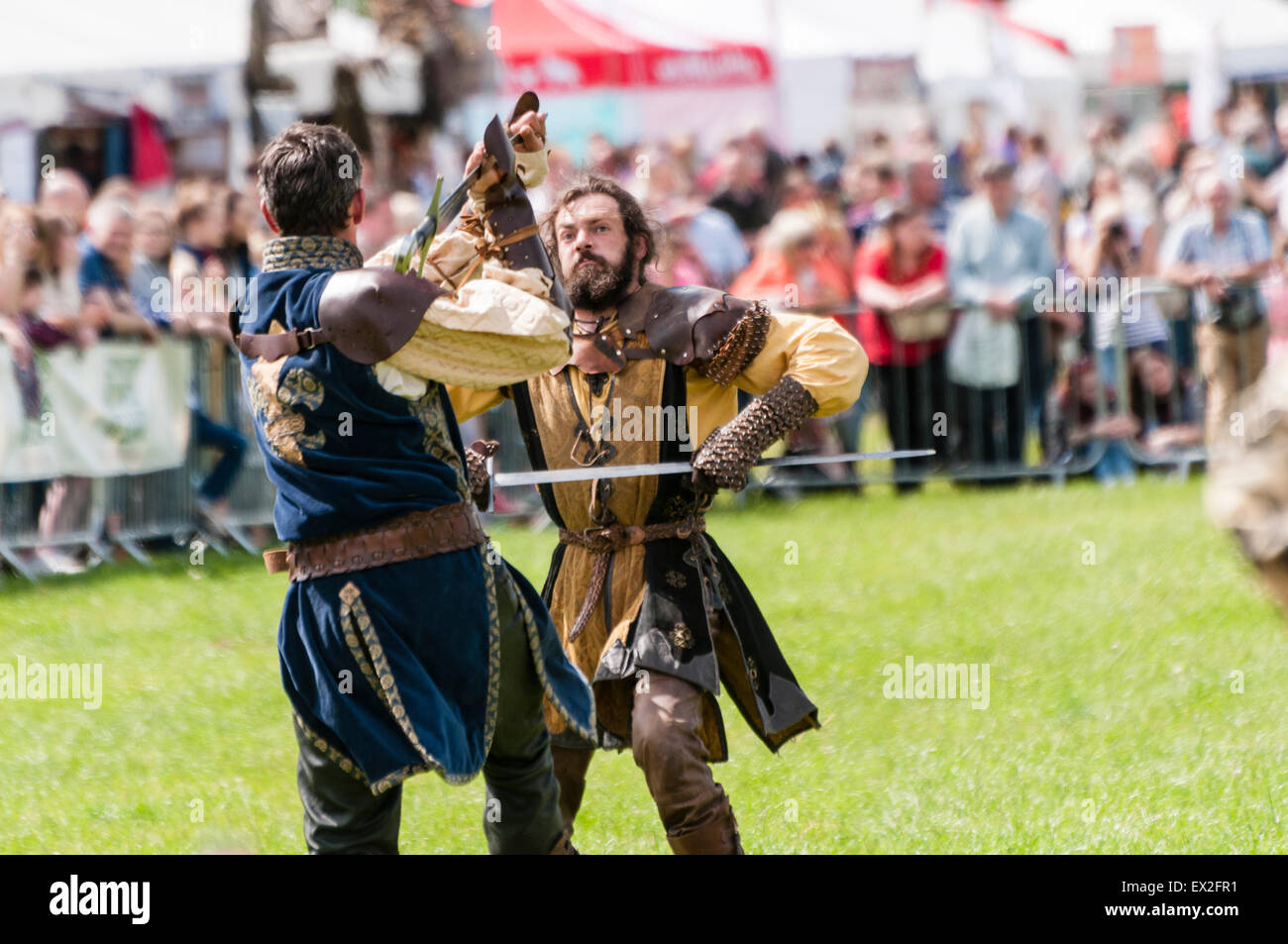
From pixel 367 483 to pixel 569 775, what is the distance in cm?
117

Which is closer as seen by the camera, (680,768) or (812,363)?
(680,768)

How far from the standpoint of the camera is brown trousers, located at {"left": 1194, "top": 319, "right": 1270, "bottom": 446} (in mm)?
10703

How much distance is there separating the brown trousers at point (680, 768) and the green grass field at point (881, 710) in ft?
2.42

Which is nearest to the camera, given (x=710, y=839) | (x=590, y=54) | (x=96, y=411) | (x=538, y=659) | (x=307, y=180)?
(x=307, y=180)

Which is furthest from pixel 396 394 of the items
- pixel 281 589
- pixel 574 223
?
pixel 281 589

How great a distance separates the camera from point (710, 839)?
4.32 metres

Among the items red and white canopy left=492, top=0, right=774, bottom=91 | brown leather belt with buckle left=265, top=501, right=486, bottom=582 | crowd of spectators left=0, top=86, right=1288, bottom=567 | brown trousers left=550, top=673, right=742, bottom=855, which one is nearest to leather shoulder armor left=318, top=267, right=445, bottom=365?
brown leather belt with buckle left=265, top=501, right=486, bottom=582

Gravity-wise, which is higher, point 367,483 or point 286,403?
point 286,403

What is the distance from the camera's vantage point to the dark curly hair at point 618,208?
4723mm

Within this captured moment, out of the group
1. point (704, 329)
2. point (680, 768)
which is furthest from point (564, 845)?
point (704, 329)

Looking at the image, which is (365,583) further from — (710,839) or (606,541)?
(710,839)

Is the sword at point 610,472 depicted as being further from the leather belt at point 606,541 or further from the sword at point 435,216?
the sword at point 435,216
